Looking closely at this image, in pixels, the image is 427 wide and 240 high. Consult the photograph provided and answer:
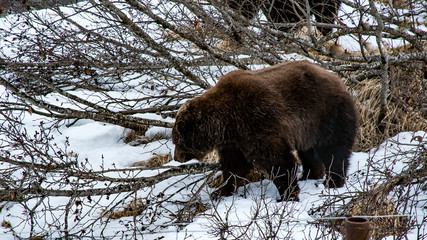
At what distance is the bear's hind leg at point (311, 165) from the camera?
536 centimetres

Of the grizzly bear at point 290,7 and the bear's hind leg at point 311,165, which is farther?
the grizzly bear at point 290,7

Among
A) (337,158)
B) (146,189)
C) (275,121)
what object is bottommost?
(146,189)

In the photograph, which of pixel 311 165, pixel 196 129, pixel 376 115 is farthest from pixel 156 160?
pixel 376 115

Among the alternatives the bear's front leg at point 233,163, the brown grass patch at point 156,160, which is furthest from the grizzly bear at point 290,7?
the brown grass patch at point 156,160

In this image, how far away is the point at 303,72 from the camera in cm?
484

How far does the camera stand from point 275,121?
4.55 metres

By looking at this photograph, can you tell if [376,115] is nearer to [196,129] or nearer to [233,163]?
[233,163]

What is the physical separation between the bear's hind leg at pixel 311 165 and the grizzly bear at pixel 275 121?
216 mm

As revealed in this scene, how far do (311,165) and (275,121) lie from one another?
1.20m

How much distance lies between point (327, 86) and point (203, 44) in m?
2.05

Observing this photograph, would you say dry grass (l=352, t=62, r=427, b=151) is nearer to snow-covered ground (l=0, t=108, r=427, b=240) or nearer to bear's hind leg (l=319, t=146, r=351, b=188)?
snow-covered ground (l=0, t=108, r=427, b=240)

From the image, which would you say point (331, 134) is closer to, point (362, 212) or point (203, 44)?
point (362, 212)

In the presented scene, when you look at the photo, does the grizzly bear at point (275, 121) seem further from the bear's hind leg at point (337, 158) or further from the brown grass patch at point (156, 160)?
the brown grass patch at point (156, 160)

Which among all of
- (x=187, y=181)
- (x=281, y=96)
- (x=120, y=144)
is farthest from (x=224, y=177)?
(x=120, y=144)
